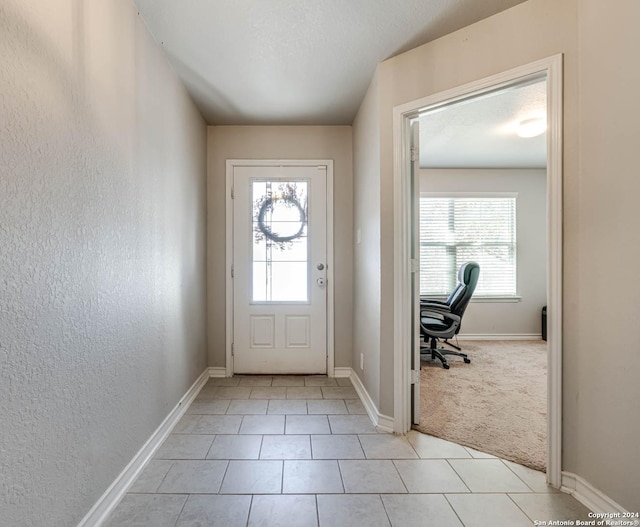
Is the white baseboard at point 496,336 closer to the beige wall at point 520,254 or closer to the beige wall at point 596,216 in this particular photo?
the beige wall at point 520,254

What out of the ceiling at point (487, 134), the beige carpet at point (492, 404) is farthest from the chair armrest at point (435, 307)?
the ceiling at point (487, 134)

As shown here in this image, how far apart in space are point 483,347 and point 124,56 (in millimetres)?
4600

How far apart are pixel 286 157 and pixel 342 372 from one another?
2166mm

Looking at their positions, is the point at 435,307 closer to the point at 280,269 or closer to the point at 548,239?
the point at 280,269

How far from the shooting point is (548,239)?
5.45 ft

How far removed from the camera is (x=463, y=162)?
4.61m

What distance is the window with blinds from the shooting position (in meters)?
4.82

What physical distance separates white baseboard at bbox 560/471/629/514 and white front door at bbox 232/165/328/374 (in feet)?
6.91

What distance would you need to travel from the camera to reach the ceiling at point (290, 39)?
179 centimetres

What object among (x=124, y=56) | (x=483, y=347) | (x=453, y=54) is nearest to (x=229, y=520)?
(x=124, y=56)

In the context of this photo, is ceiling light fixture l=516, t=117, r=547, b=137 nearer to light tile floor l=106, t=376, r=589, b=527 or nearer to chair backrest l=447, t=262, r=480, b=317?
chair backrest l=447, t=262, r=480, b=317

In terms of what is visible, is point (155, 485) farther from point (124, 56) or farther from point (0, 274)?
point (124, 56)

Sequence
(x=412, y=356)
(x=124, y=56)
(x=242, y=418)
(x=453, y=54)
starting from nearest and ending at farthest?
1. (x=124, y=56)
2. (x=453, y=54)
3. (x=412, y=356)
4. (x=242, y=418)

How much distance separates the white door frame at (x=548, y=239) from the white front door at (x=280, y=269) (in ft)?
4.22
